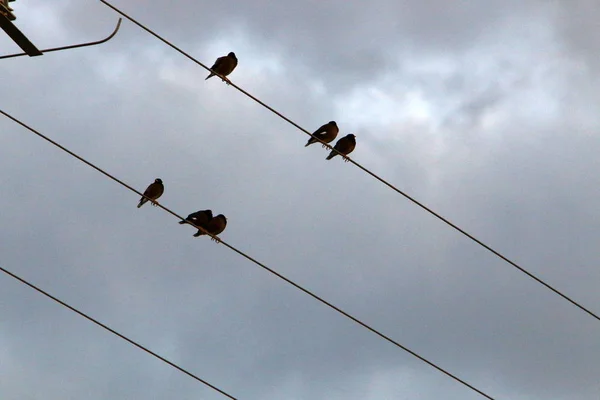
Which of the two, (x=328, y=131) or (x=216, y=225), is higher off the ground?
(x=328, y=131)

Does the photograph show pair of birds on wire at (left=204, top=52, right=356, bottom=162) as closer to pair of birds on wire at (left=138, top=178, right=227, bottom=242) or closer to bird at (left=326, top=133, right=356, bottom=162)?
bird at (left=326, top=133, right=356, bottom=162)

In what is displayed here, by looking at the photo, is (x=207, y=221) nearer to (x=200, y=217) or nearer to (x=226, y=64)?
(x=200, y=217)

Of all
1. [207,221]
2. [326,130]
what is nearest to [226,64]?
[326,130]

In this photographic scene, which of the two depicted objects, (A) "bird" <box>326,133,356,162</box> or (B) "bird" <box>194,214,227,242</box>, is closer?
(B) "bird" <box>194,214,227,242</box>

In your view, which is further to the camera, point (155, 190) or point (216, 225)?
point (155, 190)

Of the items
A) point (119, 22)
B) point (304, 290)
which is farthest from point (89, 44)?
point (304, 290)

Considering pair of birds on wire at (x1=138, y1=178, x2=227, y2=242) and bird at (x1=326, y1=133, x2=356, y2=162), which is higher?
bird at (x1=326, y1=133, x2=356, y2=162)

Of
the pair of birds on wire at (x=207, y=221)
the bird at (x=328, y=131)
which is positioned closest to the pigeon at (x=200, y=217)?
the pair of birds on wire at (x=207, y=221)

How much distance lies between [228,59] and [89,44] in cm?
945

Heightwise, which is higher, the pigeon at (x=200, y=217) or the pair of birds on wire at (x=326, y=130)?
the pair of birds on wire at (x=326, y=130)

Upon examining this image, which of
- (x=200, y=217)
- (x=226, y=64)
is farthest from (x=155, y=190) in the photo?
(x=226, y=64)

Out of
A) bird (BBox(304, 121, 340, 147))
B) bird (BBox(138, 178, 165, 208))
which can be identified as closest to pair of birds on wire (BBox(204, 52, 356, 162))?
bird (BBox(304, 121, 340, 147))

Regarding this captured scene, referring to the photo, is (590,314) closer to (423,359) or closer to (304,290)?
(423,359)

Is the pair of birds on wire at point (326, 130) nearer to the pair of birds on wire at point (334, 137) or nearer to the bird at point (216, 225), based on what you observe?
the pair of birds on wire at point (334, 137)
